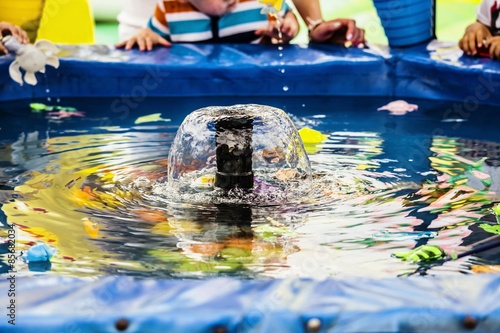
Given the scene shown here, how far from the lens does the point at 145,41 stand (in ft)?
17.0

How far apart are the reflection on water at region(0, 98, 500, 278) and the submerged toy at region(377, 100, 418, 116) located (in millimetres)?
282

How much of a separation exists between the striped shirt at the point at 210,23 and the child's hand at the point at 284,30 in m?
0.05

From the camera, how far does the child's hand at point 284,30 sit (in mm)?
5211

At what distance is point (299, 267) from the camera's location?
2.38m

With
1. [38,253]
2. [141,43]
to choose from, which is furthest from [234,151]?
[141,43]

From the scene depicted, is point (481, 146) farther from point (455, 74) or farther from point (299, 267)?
point (299, 267)

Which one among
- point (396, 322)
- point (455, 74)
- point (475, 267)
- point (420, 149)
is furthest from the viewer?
point (455, 74)

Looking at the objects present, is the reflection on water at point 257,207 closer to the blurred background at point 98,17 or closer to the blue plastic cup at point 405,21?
the blue plastic cup at point 405,21

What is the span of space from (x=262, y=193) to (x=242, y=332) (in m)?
1.19

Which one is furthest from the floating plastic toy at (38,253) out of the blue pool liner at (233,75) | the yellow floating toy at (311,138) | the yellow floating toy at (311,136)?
the blue pool liner at (233,75)

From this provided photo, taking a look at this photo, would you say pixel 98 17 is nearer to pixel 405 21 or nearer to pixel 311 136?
pixel 405 21

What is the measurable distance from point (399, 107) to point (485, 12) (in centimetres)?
72

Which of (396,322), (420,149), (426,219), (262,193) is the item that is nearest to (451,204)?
(426,219)
